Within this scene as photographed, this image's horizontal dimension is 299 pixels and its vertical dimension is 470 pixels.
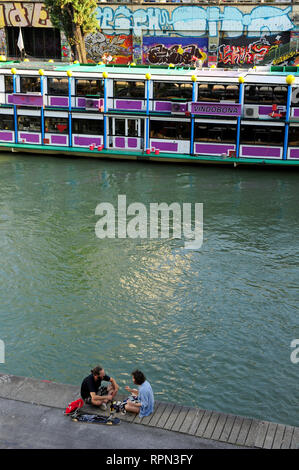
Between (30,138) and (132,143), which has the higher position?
(30,138)

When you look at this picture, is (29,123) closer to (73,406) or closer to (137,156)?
(137,156)

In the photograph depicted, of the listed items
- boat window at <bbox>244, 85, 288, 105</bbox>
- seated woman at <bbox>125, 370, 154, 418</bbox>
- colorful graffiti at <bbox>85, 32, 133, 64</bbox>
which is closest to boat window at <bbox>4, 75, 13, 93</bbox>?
boat window at <bbox>244, 85, 288, 105</bbox>

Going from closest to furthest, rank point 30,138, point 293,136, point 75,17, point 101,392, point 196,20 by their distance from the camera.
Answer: point 101,392 → point 293,136 → point 30,138 → point 75,17 → point 196,20

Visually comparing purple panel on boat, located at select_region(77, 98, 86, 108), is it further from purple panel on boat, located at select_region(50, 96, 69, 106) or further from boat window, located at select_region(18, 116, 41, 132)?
boat window, located at select_region(18, 116, 41, 132)

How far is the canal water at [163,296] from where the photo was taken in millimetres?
13086

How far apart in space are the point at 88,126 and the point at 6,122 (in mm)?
5183

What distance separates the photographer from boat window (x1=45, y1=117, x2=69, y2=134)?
33031 millimetres

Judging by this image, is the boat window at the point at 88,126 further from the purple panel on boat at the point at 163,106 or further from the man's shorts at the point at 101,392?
the man's shorts at the point at 101,392

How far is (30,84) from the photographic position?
33.0m

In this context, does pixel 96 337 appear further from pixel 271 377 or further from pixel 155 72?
pixel 155 72

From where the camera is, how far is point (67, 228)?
22672mm

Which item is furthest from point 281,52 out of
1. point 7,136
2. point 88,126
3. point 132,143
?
point 7,136

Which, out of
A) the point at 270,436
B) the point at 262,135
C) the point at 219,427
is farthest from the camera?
the point at 262,135
